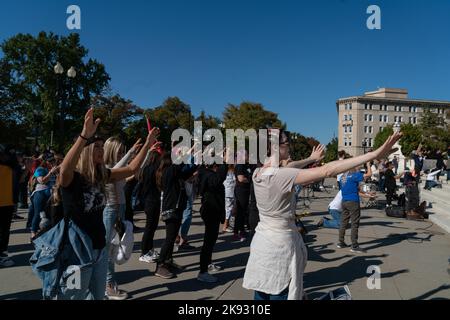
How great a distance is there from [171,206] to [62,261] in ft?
8.38

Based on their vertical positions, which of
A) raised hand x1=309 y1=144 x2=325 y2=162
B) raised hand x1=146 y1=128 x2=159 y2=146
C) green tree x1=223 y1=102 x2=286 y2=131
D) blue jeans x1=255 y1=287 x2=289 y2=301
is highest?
green tree x1=223 y1=102 x2=286 y2=131

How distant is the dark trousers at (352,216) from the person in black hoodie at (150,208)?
3.90 m

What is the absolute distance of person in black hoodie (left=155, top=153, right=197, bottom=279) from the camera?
17.2 ft

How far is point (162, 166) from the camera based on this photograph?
5867 mm

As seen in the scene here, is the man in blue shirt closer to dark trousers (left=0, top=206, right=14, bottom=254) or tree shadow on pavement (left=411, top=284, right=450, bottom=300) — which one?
tree shadow on pavement (left=411, top=284, right=450, bottom=300)

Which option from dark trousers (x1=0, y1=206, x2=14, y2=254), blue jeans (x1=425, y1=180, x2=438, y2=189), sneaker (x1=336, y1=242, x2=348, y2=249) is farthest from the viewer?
blue jeans (x1=425, y1=180, x2=438, y2=189)

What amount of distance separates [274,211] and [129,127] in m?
38.8

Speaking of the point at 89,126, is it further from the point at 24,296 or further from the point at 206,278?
the point at 206,278

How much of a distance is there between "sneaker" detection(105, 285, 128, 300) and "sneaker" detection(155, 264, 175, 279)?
0.81 m

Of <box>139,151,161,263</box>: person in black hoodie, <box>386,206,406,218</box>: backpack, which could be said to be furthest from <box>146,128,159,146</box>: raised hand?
<box>386,206,406,218</box>: backpack

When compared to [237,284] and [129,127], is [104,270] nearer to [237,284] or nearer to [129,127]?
[237,284]

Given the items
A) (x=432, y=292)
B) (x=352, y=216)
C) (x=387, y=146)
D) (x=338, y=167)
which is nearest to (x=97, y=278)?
(x=338, y=167)

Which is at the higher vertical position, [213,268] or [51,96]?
[51,96]

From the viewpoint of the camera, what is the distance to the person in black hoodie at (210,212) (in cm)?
514
